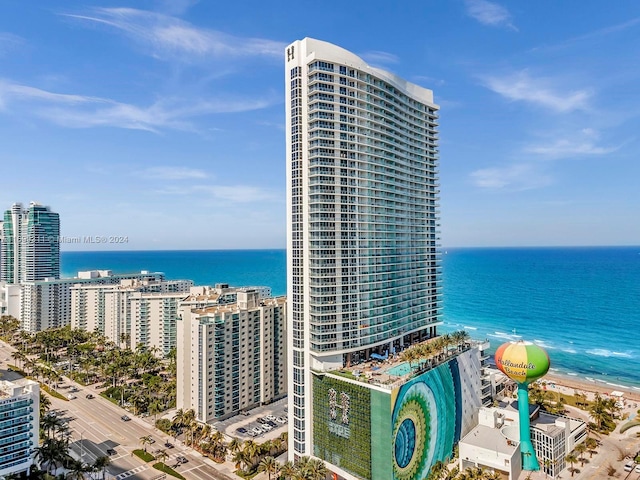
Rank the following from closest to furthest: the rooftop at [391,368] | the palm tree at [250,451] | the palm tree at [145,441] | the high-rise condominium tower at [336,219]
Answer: the rooftop at [391,368]
the palm tree at [250,451]
the high-rise condominium tower at [336,219]
the palm tree at [145,441]

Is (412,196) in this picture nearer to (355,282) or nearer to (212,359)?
(355,282)

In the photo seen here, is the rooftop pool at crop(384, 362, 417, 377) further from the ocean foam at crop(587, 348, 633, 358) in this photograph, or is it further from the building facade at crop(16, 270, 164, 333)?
the building facade at crop(16, 270, 164, 333)

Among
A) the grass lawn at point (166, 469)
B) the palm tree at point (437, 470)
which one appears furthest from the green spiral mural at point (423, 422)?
the grass lawn at point (166, 469)

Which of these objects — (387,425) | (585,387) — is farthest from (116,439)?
(585,387)

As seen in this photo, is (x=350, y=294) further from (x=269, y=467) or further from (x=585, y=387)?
(x=585, y=387)

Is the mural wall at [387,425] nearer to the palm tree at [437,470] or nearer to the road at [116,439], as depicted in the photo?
the palm tree at [437,470]

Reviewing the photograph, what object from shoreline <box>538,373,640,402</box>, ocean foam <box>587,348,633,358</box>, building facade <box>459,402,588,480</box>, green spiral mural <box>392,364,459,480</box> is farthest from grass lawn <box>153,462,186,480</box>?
ocean foam <box>587,348,633,358</box>
